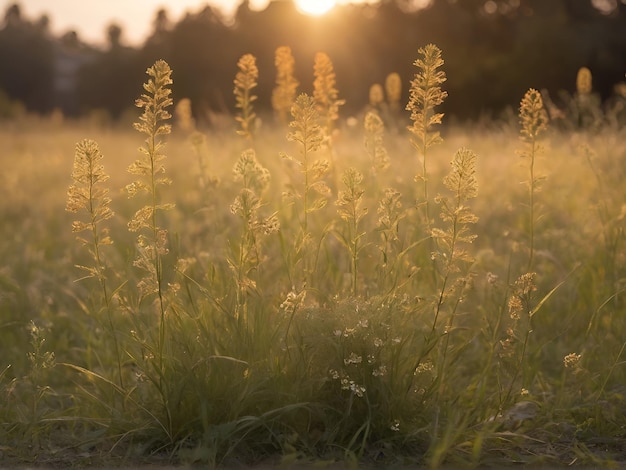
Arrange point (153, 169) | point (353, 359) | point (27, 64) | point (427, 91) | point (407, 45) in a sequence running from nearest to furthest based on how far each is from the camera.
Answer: point (353, 359), point (153, 169), point (427, 91), point (407, 45), point (27, 64)

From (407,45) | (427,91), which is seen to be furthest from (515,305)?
(407,45)

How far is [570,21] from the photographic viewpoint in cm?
2078

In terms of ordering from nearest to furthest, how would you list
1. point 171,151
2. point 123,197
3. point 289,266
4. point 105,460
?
point 105,460
point 289,266
point 123,197
point 171,151

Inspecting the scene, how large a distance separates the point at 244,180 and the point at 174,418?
37.6 inches

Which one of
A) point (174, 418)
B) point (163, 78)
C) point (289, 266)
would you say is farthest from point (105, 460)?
point (163, 78)

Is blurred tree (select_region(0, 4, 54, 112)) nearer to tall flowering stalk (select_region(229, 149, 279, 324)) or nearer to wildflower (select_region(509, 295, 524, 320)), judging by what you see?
tall flowering stalk (select_region(229, 149, 279, 324))

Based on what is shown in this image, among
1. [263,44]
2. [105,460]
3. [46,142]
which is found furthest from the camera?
[263,44]

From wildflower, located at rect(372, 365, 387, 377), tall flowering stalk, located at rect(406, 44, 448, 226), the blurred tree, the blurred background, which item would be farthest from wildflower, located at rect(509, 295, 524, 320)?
the blurred tree

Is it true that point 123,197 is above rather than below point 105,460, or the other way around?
above

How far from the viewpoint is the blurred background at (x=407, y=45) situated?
19.5 metres

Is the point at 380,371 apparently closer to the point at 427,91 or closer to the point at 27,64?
the point at 427,91

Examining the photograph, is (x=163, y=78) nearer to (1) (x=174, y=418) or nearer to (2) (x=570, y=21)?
(1) (x=174, y=418)

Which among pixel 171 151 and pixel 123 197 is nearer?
pixel 123 197

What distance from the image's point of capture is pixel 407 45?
74.0 feet
